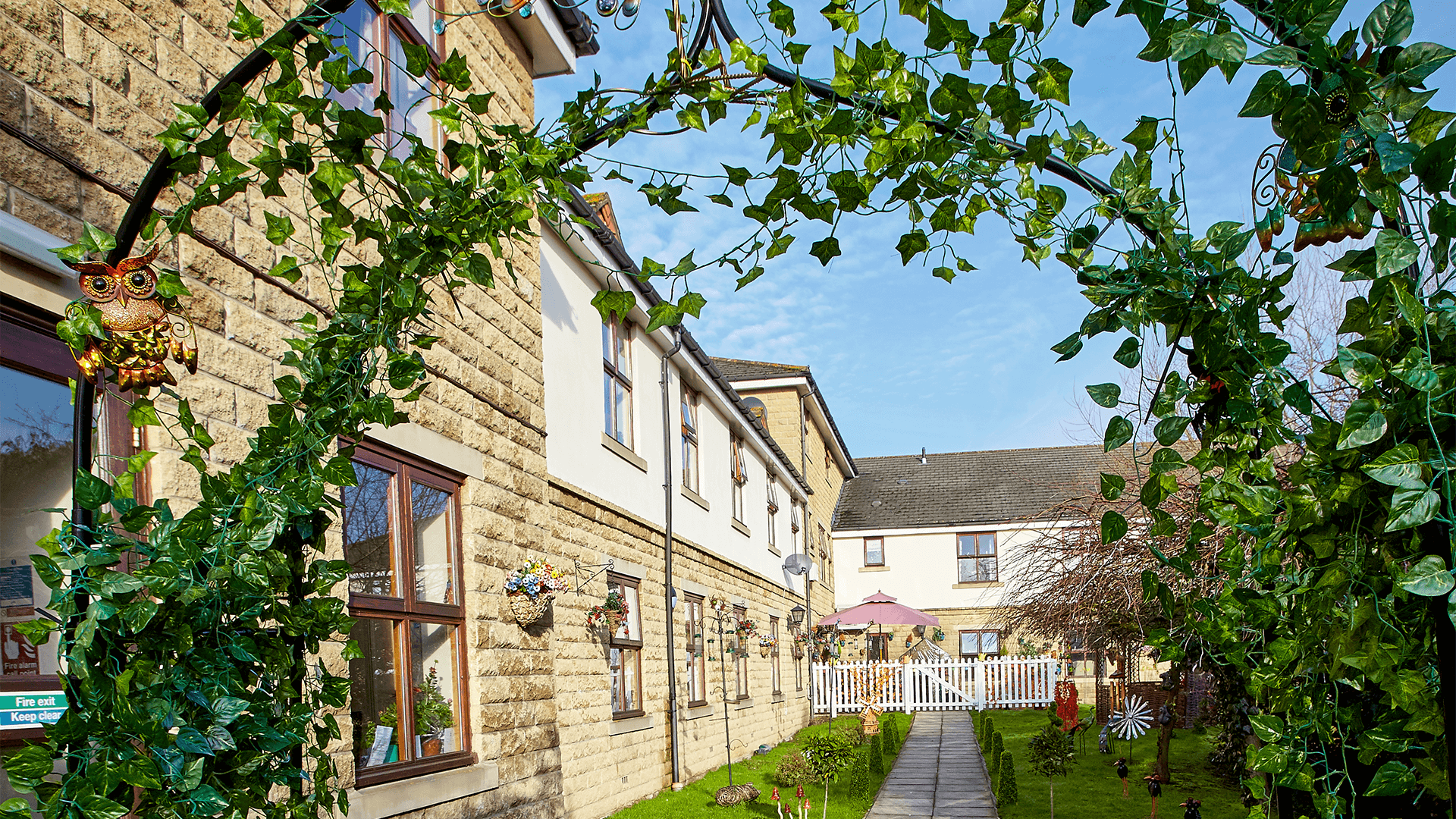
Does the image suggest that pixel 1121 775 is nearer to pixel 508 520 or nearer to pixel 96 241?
pixel 508 520

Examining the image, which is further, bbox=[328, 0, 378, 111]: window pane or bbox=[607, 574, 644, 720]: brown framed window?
bbox=[607, 574, 644, 720]: brown framed window

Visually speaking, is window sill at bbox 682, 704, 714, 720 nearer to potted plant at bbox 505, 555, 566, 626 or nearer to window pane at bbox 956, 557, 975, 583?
potted plant at bbox 505, 555, 566, 626

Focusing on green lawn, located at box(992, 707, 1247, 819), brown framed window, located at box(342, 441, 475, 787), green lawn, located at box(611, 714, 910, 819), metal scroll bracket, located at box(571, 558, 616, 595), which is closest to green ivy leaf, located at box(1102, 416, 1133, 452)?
brown framed window, located at box(342, 441, 475, 787)

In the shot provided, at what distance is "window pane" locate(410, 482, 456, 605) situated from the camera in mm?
5359

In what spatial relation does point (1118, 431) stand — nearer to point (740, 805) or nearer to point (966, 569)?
point (740, 805)

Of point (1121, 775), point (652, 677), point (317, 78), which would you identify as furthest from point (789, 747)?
point (317, 78)

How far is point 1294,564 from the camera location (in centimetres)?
254

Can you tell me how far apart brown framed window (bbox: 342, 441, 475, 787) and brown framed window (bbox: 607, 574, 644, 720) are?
13.6 feet

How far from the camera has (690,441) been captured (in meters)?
13.8

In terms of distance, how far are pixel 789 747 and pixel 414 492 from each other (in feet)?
41.4

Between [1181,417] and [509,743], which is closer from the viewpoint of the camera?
[1181,417]

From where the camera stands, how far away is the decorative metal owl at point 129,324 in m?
2.71

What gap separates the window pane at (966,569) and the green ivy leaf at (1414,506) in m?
29.4

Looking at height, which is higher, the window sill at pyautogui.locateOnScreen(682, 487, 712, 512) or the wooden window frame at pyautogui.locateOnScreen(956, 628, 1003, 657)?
the window sill at pyautogui.locateOnScreen(682, 487, 712, 512)
